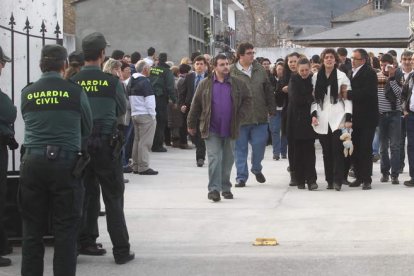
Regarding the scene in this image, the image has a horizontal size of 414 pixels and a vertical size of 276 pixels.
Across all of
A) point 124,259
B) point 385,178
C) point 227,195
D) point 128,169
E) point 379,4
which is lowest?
point 124,259

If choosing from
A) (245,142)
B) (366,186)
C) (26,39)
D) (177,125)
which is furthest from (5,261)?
(177,125)

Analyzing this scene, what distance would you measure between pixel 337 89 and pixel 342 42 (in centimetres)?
5519

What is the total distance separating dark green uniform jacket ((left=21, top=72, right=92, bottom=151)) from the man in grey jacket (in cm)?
618

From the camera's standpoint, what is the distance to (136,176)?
562 inches

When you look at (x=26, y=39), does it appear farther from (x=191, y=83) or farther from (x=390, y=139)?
(x=191, y=83)

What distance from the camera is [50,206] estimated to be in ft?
22.0

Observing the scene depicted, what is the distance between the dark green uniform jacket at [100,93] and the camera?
7.66m

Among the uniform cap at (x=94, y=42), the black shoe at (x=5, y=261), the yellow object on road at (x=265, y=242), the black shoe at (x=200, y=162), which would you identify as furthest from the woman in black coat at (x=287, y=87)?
the black shoe at (x=5, y=261)

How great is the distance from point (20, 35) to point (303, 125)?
420 centimetres

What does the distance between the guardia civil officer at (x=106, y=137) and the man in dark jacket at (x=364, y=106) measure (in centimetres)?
540

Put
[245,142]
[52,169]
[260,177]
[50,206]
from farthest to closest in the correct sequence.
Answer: [260,177] → [245,142] → [50,206] → [52,169]

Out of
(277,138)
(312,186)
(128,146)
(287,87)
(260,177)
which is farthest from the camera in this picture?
(277,138)

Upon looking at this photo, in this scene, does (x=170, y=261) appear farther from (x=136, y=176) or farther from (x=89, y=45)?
(x=136, y=176)

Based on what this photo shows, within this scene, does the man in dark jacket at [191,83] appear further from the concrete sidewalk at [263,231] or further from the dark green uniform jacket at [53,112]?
the dark green uniform jacket at [53,112]
